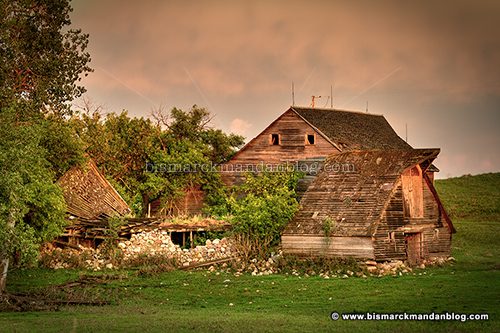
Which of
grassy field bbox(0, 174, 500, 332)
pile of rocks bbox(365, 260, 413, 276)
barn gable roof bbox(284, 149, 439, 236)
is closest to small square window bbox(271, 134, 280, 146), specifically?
barn gable roof bbox(284, 149, 439, 236)

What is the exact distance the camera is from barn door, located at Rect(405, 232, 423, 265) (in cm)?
3949

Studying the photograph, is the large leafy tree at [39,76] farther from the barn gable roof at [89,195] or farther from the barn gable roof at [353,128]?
the barn gable roof at [353,128]

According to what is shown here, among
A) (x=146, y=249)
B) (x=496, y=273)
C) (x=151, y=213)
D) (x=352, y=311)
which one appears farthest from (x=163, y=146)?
(x=352, y=311)

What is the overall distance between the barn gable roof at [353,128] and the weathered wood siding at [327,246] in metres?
15.6

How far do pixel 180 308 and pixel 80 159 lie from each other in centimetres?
1889

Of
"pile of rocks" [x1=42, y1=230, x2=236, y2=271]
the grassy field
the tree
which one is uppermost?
the tree

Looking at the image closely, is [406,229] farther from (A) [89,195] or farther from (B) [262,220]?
(A) [89,195]

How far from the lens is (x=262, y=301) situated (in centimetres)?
2872

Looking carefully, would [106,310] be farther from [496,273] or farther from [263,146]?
[263,146]

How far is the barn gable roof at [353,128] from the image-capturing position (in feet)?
180

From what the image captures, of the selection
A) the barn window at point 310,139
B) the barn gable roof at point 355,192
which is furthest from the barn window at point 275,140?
the barn gable roof at point 355,192

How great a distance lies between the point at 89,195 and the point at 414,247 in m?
18.4

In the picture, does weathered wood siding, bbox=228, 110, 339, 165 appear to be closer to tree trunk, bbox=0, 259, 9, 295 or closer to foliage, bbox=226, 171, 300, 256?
foliage, bbox=226, 171, 300, 256

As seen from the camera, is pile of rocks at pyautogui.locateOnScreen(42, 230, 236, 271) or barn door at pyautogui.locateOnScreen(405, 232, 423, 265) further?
barn door at pyautogui.locateOnScreen(405, 232, 423, 265)
